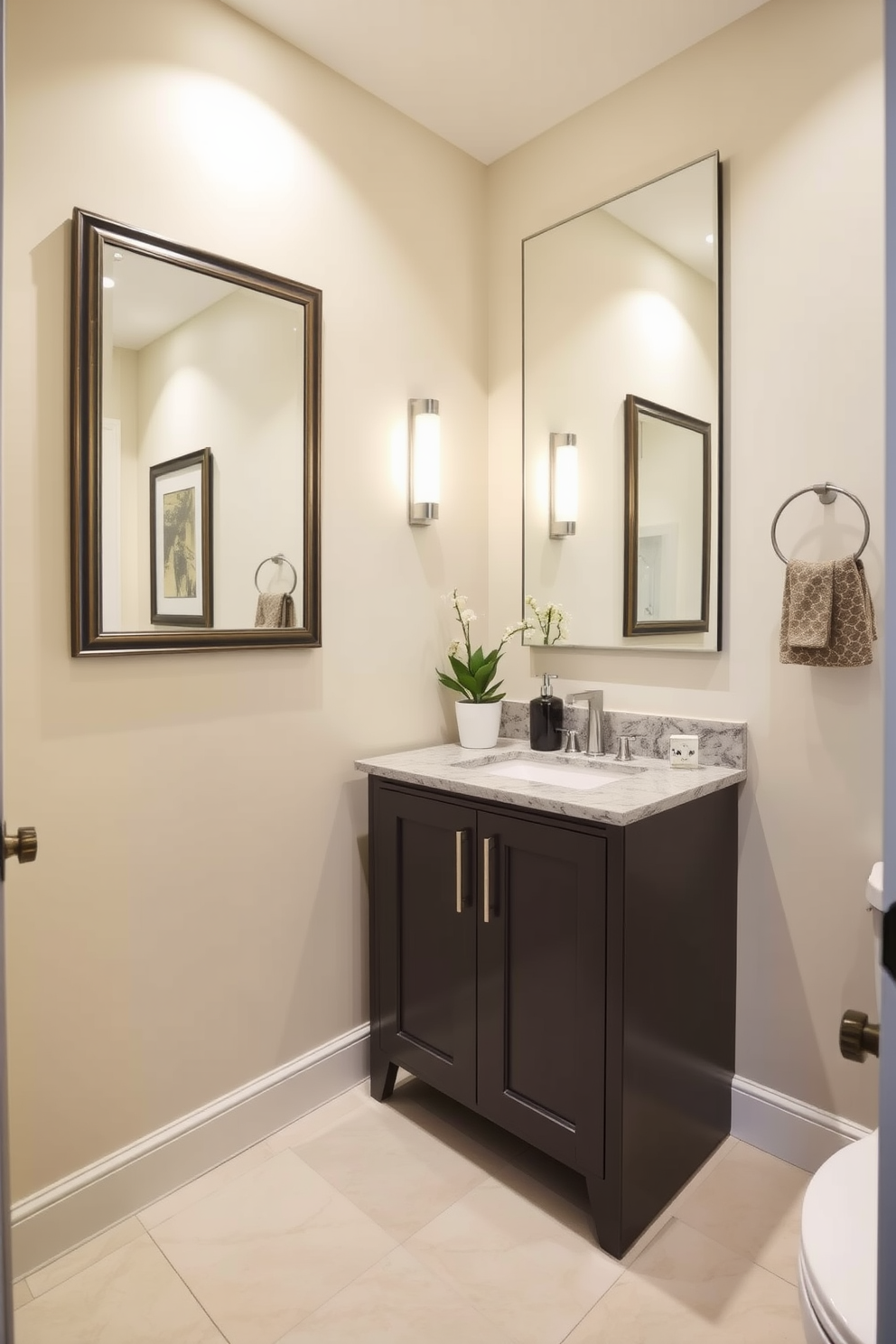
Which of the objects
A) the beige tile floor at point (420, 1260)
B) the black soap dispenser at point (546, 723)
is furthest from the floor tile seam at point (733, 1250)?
the black soap dispenser at point (546, 723)

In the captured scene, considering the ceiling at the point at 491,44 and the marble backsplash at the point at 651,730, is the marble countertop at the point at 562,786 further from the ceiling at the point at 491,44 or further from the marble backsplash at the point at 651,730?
the ceiling at the point at 491,44

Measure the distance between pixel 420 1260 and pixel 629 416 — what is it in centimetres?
202

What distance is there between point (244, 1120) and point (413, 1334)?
673 millimetres

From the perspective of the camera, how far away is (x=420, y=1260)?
1.59 m

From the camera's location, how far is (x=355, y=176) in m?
2.14

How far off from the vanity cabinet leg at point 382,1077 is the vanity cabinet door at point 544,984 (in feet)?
1.14

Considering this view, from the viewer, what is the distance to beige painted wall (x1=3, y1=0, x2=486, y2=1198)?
62.0 inches

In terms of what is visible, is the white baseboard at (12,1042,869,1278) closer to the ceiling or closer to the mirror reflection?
the mirror reflection

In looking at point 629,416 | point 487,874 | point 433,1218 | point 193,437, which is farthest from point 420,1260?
point 629,416

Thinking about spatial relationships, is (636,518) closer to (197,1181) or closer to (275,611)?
(275,611)

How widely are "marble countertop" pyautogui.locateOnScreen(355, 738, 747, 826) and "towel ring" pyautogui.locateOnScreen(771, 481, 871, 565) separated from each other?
0.56 metres

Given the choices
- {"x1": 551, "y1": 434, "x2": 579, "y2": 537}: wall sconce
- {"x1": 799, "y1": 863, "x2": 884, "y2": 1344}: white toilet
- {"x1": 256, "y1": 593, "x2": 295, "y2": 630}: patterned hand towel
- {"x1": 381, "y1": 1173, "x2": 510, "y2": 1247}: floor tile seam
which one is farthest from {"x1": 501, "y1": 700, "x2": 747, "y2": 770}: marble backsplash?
{"x1": 381, "y1": 1173, "x2": 510, "y2": 1247}: floor tile seam

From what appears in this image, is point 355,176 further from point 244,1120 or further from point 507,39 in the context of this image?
point 244,1120

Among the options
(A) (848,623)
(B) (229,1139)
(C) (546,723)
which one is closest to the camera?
(A) (848,623)
